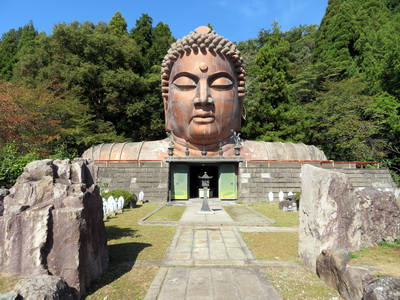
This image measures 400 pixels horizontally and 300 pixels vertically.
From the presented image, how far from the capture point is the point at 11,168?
22.7ft

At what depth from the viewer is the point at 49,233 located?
362 cm

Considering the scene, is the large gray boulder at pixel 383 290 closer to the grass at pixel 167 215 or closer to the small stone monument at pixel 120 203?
the grass at pixel 167 215

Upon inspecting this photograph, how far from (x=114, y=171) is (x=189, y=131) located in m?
4.25

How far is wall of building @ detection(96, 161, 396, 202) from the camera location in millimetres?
13102

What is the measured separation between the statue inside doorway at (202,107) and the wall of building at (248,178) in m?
1.31

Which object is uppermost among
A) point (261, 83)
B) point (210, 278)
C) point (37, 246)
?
point (261, 83)

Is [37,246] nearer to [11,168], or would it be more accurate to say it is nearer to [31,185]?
[31,185]

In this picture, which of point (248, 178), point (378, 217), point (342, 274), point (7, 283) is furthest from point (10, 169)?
point (248, 178)

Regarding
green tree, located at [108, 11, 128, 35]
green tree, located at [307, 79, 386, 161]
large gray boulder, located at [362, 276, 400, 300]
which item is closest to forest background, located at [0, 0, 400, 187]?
green tree, located at [307, 79, 386, 161]

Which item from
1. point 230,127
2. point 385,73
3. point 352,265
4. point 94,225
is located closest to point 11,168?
point 94,225

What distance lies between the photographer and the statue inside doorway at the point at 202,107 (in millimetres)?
13617

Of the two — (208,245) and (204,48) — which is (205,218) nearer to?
(208,245)

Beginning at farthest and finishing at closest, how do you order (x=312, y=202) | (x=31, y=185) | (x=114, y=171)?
(x=114, y=171)
(x=312, y=202)
(x=31, y=185)

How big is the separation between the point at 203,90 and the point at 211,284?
34.6ft
